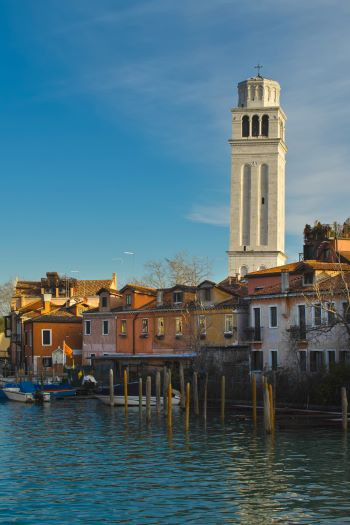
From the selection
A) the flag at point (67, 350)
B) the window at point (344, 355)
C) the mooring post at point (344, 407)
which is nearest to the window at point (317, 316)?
the window at point (344, 355)

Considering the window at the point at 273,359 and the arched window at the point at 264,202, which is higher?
the arched window at the point at 264,202

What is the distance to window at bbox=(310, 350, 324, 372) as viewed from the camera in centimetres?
5181

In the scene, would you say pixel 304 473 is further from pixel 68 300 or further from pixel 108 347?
pixel 68 300

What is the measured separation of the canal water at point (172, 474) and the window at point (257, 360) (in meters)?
10.5

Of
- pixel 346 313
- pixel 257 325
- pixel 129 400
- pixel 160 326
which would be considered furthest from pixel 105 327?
pixel 346 313

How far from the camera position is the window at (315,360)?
51812mm

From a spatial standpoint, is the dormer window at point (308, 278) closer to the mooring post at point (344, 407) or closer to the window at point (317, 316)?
the window at point (317, 316)

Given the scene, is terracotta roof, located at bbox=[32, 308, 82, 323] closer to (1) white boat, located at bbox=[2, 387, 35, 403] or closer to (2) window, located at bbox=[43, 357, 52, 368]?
(2) window, located at bbox=[43, 357, 52, 368]

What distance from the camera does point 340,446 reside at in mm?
36031

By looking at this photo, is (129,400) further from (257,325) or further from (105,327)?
(105,327)

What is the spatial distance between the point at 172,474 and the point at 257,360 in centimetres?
2677

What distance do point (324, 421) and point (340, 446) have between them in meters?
7.15

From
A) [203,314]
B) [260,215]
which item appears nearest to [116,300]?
[203,314]

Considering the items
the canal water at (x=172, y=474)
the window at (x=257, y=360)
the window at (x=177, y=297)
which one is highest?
the window at (x=177, y=297)
